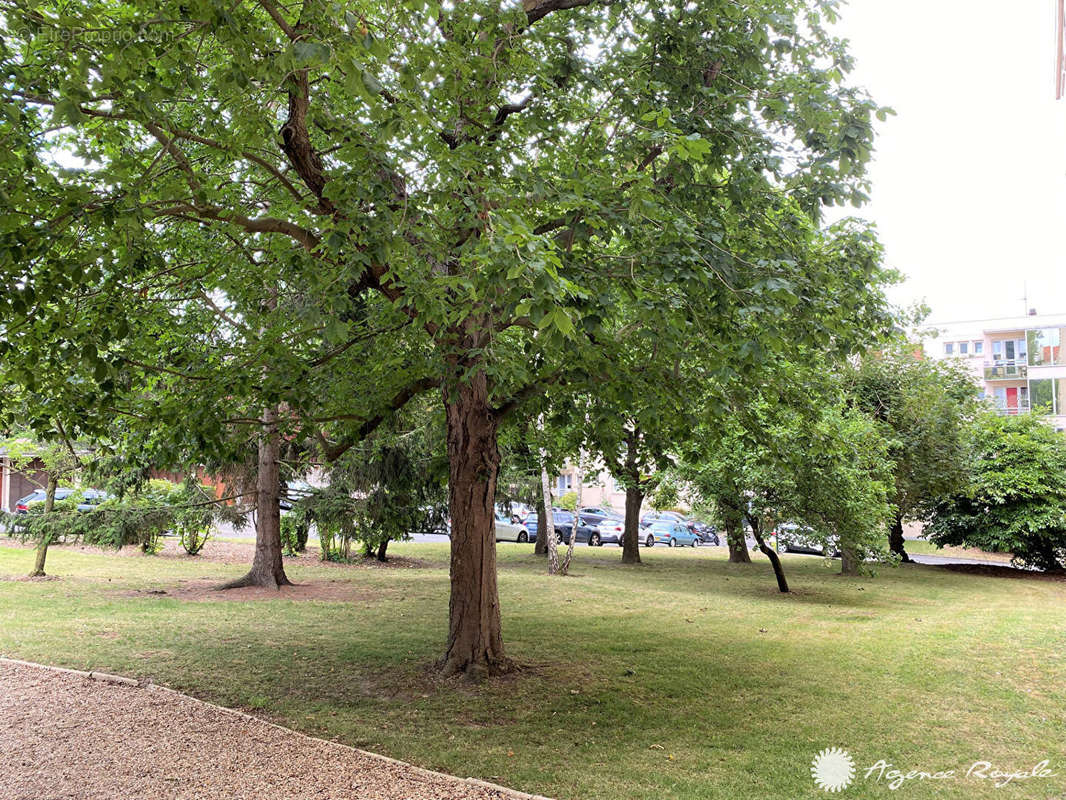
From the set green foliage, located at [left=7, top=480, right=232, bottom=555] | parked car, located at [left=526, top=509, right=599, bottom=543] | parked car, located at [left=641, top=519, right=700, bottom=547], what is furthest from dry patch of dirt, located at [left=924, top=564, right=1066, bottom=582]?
green foliage, located at [left=7, top=480, right=232, bottom=555]

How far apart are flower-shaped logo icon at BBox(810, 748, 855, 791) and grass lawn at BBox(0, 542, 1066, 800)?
0.30 ft

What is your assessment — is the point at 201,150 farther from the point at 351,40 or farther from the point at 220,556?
the point at 220,556

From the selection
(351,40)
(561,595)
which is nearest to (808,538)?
(561,595)

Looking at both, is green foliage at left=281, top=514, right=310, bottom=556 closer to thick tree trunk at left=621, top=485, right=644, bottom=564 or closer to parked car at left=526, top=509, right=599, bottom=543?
thick tree trunk at left=621, top=485, right=644, bottom=564

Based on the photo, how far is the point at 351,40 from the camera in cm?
363

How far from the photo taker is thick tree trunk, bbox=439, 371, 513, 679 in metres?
7.28

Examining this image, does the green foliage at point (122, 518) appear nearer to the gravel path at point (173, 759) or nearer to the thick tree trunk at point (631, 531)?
the gravel path at point (173, 759)

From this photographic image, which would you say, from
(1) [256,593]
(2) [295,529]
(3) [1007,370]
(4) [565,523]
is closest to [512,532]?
(4) [565,523]

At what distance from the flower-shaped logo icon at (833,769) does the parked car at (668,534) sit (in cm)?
2733

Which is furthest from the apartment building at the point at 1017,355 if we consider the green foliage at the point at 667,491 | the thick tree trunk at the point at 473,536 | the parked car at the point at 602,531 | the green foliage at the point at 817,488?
the thick tree trunk at the point at 473,536

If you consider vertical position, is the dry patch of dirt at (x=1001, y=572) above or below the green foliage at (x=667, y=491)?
below

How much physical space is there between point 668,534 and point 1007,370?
93.2ft

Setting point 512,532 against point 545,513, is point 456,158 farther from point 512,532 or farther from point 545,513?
point 512,532

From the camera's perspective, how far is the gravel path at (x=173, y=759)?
441cm
